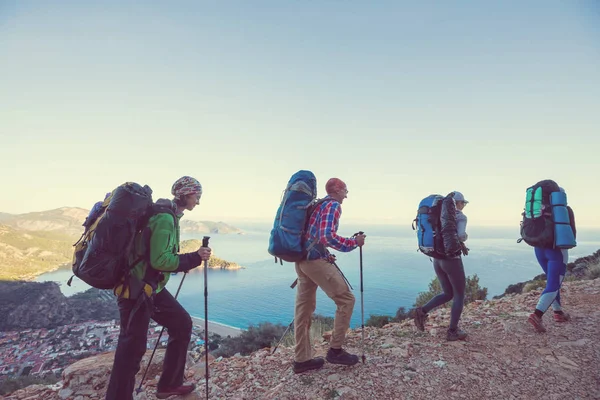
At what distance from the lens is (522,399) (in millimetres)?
3100

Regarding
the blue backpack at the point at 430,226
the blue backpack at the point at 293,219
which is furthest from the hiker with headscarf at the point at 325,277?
the blue backpack at the point at 430,226

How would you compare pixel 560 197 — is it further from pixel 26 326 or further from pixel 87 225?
pixel 26 326

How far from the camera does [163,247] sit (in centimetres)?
256

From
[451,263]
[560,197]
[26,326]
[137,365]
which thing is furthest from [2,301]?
[560,197]

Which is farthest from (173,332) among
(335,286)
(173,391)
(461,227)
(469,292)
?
(469,292)

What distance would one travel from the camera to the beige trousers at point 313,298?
134 inches

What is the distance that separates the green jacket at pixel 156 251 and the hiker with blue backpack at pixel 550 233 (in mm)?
5305

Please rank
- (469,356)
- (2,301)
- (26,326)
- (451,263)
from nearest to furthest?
(469,356)
(451,263)
(26,326)
(2,301)

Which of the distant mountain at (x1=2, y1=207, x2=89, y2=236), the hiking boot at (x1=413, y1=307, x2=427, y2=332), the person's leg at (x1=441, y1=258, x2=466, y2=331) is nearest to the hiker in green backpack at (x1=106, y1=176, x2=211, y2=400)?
the person's leg at (x1=441, y1=258, x2=466, y2=331)

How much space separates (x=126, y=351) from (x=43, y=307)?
2856cm

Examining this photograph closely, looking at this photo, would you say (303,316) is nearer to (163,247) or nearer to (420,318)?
(163,247)

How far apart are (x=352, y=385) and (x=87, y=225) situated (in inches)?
122

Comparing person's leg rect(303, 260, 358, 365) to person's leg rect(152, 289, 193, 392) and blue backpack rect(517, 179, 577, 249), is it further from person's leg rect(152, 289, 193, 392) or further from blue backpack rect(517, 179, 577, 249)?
blue backpack rect(517, 179, 577, 249)

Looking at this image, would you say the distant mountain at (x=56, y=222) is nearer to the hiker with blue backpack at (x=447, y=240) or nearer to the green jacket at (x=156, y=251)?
the hiker with blue backpack at (x=447, y=240)
